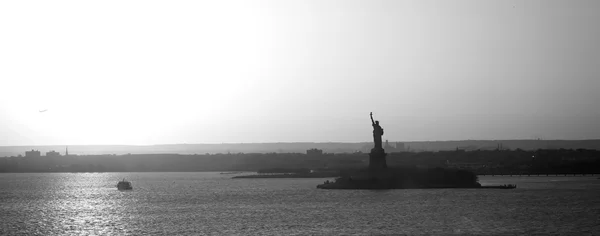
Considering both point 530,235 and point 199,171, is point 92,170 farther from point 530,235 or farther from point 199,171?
point 530,235

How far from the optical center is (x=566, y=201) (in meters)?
57.4

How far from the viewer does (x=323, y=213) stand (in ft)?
163

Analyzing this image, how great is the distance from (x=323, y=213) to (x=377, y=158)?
19.6 meters

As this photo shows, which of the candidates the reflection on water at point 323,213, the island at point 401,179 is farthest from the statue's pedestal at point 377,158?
the reflection on water at point 323,213

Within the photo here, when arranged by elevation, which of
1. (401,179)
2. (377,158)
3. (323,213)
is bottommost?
(323,213)

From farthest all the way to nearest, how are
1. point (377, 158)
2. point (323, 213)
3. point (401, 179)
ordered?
point (401, 179) < point (377, 158) < point (323, 213)

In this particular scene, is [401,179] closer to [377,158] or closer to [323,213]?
[377,158]

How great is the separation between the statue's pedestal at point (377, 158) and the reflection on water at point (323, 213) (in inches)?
104

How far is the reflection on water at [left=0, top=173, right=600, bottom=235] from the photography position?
136ft

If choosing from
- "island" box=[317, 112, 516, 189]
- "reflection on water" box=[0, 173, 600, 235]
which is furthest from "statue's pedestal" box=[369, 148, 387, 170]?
"reflection on water" box=[0, 173, 600, 235]

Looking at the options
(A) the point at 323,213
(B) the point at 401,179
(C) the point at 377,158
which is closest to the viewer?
(A) the point at 323,213

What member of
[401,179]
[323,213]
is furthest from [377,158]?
[323,213]

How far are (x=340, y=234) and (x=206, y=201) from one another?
27.4m

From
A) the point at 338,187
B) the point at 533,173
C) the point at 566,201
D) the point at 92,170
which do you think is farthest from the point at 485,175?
the point at 92,170
